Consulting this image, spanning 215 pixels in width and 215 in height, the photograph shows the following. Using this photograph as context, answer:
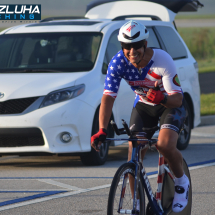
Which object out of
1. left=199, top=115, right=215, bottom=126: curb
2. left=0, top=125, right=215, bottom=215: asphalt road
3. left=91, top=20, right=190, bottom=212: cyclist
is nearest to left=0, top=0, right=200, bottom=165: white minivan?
left=0, top=125, right=215, bottom=215: asphalt road

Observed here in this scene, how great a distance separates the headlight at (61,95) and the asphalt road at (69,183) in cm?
96

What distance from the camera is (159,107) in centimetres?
482

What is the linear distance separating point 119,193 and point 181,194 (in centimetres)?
79

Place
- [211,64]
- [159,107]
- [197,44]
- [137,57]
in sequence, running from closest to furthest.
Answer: [137,57] < [159,107] < [211,64] < [197,44]

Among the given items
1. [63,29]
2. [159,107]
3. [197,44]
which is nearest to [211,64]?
[197,44]

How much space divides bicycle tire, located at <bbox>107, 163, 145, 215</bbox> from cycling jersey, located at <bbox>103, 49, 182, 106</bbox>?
0.73m

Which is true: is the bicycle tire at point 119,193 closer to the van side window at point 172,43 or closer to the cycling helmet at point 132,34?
the cycling helmet at point 132,34

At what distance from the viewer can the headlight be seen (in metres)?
7.43

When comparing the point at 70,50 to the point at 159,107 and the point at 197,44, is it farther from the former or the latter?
the point at 197,44

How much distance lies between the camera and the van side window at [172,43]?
9.86 meters

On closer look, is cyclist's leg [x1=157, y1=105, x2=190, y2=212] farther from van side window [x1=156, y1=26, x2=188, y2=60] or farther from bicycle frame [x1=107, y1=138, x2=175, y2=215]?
van side window [x1=156, y1=26, x2=188, y2=60]

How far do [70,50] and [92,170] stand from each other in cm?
197

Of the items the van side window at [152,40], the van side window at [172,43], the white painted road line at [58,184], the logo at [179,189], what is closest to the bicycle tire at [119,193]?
the logo at [179,189]

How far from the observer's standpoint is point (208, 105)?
1589 cm
